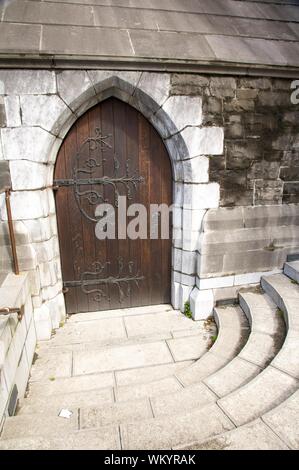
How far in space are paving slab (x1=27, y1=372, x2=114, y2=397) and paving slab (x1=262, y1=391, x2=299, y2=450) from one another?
1467 millimetres

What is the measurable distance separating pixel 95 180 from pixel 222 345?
229cm

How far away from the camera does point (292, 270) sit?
12.0 feet

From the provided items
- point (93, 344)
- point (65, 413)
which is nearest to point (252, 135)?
point (93, 344)

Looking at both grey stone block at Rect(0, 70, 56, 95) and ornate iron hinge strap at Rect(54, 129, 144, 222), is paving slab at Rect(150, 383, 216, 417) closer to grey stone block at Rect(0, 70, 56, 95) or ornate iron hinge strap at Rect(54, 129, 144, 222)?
ornate iron hinge strap at Rect(54, 129, 144, 222)

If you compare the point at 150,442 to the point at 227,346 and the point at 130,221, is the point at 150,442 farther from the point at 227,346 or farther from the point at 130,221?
the point at 130,221

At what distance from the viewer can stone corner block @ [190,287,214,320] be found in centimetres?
367

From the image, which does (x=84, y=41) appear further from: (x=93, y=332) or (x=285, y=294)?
(x=285, y=294)

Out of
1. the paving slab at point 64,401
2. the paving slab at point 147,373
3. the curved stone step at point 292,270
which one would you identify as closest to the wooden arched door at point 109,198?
the paving slab at point 147,373

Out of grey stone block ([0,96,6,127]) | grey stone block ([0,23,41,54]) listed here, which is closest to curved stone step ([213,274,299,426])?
grey stone block ([0,96,6,127])

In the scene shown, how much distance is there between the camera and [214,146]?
330 cm

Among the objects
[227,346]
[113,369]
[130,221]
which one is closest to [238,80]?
[130,221]

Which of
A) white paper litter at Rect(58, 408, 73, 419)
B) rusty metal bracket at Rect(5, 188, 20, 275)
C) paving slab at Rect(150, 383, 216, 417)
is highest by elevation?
rusty metal bracket at Rect(5, 188, 20, 275)

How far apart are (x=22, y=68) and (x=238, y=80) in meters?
2.19

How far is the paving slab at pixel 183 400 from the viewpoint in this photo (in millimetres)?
2213
